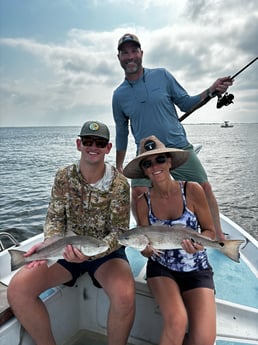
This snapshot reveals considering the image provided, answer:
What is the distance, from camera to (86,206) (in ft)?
9.36

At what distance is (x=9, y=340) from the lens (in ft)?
8.11

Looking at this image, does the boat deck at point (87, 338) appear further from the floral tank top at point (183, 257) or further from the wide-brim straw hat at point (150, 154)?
the wide-brim straw hat at point (150, 154)

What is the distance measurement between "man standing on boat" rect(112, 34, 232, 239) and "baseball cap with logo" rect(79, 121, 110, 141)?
110 cm

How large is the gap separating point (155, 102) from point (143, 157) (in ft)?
4.46

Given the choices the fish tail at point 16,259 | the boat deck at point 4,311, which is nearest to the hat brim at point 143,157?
the fish tail at point 16,259

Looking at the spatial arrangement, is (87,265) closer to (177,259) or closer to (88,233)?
(88,233)

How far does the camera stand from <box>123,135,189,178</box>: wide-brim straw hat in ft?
8.85

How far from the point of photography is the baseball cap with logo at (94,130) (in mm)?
2658

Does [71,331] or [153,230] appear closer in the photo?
[153,230]

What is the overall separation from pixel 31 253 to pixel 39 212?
9.28 metres

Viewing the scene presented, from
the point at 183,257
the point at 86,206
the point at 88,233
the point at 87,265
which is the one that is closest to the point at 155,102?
the point at 86,206

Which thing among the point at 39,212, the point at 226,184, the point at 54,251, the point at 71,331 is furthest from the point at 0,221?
the point at 226,184

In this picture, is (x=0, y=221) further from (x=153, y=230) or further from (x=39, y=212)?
(x=153, y=230)

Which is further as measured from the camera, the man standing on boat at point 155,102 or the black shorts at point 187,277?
the man standing on boat at point 155,102
